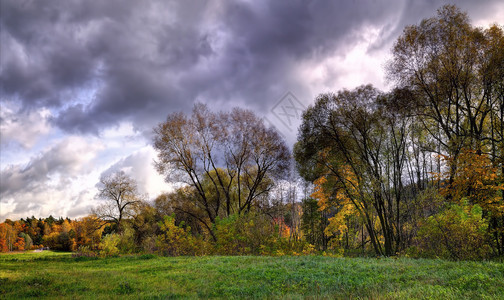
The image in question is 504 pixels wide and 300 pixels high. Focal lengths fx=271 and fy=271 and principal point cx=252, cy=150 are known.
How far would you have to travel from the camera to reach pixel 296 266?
9602 millimetres

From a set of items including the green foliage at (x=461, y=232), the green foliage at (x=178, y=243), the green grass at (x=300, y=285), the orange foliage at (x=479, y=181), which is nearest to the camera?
the green grass at (x=300, y=285)

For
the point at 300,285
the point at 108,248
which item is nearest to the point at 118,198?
the point at 108,248

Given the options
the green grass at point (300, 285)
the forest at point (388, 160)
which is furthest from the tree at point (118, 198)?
the green grass at point (300, 285)

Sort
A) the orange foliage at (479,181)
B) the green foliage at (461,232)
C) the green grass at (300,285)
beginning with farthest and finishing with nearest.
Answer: the green foliage at (461,232)
the orange foliage at (479,181)
the green grass at (300,285)

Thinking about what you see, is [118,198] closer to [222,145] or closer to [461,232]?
[222,145]

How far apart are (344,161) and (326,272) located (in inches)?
468

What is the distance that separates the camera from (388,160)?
20.6 metres

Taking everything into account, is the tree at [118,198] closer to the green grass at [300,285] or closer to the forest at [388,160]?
the forest at [388,160]

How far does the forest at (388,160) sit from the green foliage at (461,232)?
0.13ft

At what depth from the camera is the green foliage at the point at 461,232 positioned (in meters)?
10.1

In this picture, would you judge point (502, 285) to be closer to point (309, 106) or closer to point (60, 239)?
point (309, 106)

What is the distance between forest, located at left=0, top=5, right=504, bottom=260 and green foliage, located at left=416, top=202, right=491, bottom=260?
4cm

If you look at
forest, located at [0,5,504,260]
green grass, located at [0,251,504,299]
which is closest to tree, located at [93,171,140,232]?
forest, located at [0,5,504,260]

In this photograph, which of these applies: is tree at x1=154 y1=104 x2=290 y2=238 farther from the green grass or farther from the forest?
the green grass
